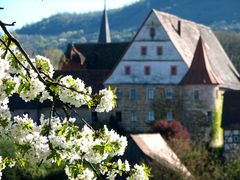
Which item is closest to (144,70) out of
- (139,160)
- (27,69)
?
(139,160)

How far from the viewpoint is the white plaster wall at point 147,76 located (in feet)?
159

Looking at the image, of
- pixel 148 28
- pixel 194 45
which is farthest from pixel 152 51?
pixel 194 45

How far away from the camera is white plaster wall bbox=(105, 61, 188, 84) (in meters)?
48.5

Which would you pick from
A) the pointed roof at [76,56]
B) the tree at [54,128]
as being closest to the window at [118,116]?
the pointed roof at [76,56]

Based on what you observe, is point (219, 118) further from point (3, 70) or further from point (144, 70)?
point (3, 70)

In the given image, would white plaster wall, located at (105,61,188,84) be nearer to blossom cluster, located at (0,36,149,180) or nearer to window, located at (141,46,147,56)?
window, located at (141,46,147,56)

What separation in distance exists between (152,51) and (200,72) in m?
2.84

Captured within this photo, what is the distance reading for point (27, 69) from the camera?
208 inches

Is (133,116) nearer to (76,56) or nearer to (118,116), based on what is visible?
(118,116)

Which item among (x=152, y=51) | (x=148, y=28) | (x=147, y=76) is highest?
(x=148, y=28)

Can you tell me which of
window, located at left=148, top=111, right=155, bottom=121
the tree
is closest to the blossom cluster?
the tree

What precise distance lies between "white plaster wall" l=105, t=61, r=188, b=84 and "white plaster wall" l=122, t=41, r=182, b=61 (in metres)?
0.31

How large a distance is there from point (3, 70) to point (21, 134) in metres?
0.40

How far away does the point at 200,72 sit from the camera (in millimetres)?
47469
